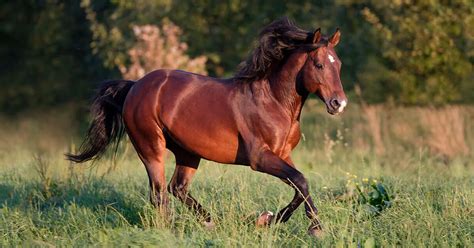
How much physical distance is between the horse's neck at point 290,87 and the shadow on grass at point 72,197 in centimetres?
146

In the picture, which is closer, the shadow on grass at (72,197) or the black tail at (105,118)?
the shadow on grass at (72,197)

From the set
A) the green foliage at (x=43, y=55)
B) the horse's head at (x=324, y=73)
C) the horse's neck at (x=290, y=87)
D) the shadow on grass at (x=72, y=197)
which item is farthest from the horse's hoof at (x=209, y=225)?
the green foliage at (x=43, y=55)

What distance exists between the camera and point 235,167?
11.3m

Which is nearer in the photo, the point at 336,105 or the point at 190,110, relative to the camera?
the point at 336,105

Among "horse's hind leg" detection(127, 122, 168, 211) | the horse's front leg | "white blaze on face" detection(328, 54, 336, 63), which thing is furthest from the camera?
"horse's hind leg" detection(127, 122, 168, 211)

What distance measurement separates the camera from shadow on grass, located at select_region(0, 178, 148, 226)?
27.6 ft

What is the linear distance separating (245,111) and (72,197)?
2.44 m

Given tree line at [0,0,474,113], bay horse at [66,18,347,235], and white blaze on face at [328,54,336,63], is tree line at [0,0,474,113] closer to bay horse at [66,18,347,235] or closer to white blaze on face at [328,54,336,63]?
bay horse at [66,18,347,235]

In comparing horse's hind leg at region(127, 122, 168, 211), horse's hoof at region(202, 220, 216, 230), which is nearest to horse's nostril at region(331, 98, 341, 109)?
horse's hoof at region(202, 220, 216, 230)

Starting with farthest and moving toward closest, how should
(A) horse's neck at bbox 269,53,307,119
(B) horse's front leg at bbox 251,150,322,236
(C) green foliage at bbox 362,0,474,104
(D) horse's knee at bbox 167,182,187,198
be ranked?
1. (C) green foliage at bbox 362,0,474,104
2. (D) horse's knee at bbox 167,182,187,198
3. (A) horse's neck at bbox 269,53,307,119
4. (B) horse's front leg at bbox 251,150,322,236

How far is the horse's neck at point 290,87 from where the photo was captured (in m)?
7.57

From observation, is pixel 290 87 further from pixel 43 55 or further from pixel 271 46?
pixel 43 55

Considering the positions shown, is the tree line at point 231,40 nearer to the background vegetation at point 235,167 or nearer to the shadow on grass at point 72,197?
the background vegetation at point 235,167

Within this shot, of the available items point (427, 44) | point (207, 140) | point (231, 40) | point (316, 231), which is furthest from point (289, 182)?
point (231, 40)
